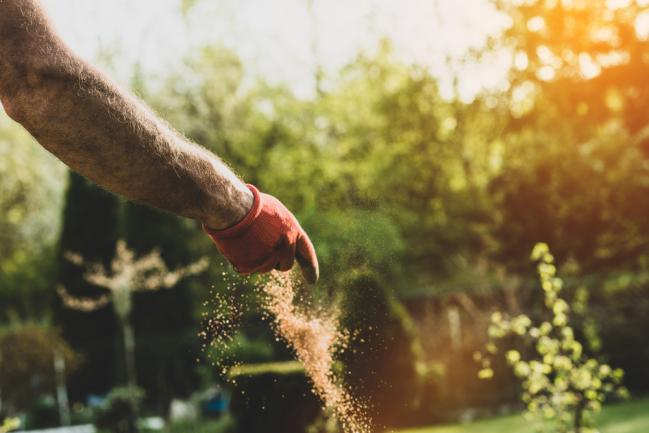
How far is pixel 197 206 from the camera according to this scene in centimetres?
157

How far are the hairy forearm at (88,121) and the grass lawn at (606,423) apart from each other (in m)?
9.88

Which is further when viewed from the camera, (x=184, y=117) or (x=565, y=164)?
(x=184, y=117)

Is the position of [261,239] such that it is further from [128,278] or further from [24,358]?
[24,358]

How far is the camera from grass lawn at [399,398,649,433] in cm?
1086

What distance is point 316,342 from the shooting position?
2.78 metres


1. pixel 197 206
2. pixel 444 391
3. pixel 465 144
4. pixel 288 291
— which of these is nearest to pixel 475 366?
pixel 444 391

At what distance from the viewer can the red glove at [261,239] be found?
5.59 ft

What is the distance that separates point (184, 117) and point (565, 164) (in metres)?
9.73

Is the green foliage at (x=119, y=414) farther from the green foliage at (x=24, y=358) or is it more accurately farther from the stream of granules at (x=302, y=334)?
the stream of granules at (x=302, y=334)

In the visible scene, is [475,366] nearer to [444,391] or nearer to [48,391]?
[444,391]

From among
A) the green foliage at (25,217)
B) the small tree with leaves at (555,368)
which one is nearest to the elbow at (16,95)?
the small tree with leaves at (555,368)

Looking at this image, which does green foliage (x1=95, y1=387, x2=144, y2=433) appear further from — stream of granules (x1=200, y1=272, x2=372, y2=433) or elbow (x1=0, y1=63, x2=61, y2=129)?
elbow (x1=0, y1=63, x2=61, y2=129)

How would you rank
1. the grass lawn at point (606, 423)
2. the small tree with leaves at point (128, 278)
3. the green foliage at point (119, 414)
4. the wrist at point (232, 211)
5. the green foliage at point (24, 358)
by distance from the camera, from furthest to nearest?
the green foliage at point (24, 358) → the small tree with leaves at point (128, 278) → the green foliage at point (119, 414) → the grass lawn at point (606, 423) → the wrist at point (232, 211)

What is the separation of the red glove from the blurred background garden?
28.4 feet
